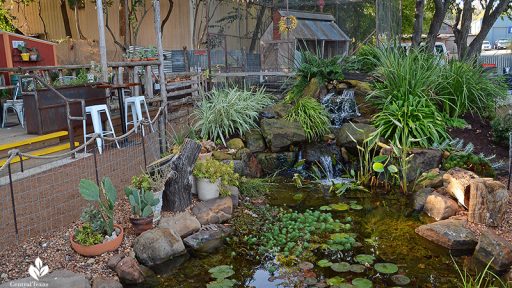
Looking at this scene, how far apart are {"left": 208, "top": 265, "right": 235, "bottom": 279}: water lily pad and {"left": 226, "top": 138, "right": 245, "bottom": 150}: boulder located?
3255 millimetres

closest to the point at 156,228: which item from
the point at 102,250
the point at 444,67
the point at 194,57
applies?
the point at 102,250

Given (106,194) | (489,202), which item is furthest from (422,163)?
(106,194)

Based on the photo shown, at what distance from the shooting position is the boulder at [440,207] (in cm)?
595

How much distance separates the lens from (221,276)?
4.61 m

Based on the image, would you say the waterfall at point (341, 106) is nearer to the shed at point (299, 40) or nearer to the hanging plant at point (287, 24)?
the shed at point (299, 40)

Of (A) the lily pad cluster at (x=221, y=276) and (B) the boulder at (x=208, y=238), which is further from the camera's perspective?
(B) the boulder at (x=208, y=238)

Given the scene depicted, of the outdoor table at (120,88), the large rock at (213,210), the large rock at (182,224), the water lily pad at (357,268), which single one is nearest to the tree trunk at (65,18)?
the outdoor table at (120,88)

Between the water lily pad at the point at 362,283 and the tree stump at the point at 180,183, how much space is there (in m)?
2.41

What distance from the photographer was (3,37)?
1131 cm

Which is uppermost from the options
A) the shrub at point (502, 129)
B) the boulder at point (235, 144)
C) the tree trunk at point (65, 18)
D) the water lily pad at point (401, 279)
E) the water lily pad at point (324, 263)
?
the tree trunk at point (65, 18)

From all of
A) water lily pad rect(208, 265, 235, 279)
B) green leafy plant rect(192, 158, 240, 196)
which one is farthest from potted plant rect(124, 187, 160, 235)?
green leafy plant rect(192, 158, 240, 196)

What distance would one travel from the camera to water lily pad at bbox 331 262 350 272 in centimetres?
469

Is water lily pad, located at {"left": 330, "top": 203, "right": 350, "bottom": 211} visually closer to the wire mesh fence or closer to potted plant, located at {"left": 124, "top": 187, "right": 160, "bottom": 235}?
potted plant, located at {"left": 124, "top": 187, "right": 160, "bottom": 235}

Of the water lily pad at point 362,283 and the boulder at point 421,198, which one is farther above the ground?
the boulder at point 421,198
